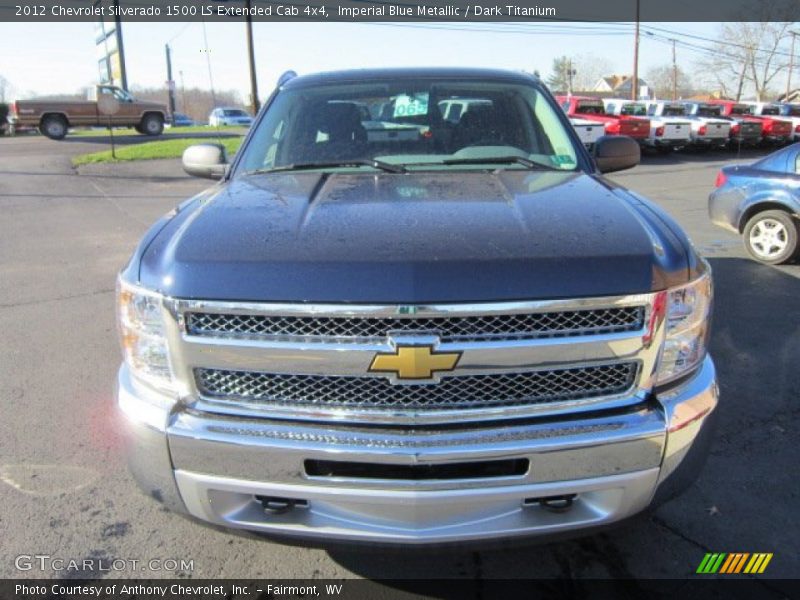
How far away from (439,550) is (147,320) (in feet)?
3.87

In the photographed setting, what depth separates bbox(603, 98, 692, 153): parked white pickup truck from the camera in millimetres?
21234

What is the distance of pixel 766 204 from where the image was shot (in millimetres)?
7688

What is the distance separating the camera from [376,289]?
190 cm

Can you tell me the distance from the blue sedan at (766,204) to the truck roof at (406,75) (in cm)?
504

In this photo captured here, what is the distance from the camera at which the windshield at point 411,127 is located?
3.30 m

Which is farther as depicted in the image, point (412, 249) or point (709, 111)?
point (709, 111)

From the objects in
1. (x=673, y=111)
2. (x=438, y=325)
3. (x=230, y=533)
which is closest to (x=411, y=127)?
(x=438, y=325)

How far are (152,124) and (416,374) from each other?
1119 inches

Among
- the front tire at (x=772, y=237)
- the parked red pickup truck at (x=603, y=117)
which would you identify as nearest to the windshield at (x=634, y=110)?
the parked red pickup truck at (x=603, y=117)

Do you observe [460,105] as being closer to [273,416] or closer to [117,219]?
[273,416]

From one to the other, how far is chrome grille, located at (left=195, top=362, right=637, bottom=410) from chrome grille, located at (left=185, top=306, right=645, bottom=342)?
131 millimetres

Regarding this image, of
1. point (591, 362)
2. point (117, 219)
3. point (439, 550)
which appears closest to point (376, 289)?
point (591, 362)

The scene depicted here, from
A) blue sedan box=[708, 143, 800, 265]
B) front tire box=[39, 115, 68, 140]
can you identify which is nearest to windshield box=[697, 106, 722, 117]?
blue sedan box=[708, 143, 800, 265]

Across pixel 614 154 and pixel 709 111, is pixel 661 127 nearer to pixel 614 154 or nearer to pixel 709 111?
pixel 709 111
